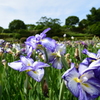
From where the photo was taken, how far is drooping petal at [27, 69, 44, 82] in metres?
0.77

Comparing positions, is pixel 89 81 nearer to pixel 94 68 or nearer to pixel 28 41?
pixel 94 68

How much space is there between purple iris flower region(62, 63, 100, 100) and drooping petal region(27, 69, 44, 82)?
198 mm

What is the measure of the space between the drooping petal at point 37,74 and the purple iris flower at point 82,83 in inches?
7.8

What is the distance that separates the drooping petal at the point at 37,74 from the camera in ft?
2.52

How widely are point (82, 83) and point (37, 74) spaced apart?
242 millimetres

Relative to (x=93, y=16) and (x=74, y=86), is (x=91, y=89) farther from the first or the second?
(x=93, y=16)

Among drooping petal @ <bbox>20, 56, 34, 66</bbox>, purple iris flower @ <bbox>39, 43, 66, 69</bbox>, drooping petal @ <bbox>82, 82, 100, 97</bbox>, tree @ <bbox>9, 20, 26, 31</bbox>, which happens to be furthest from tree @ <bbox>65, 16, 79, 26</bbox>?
drooping petal @ <bbox>82, 82, 100, 97</bbox>

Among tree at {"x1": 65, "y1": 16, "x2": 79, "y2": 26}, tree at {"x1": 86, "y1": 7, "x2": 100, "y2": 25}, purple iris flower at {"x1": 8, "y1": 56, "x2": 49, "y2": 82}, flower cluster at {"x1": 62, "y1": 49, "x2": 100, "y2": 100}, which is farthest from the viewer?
tree at {"x1": 65, "y1": 16, "x2": 79, "y2": 26}

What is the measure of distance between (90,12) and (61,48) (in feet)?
164

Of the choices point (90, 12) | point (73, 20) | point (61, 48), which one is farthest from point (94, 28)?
point (61, 48)

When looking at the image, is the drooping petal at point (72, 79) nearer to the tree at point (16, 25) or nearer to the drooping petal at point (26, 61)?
the drooping petal at point (26, 61)

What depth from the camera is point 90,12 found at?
4831 centimetres

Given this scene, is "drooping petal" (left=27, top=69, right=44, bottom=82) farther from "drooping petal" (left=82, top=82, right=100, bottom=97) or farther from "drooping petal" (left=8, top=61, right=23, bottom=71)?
"drooping petal" (left=82, top=82, right=100, bottom=97)

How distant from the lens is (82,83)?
0.61m
